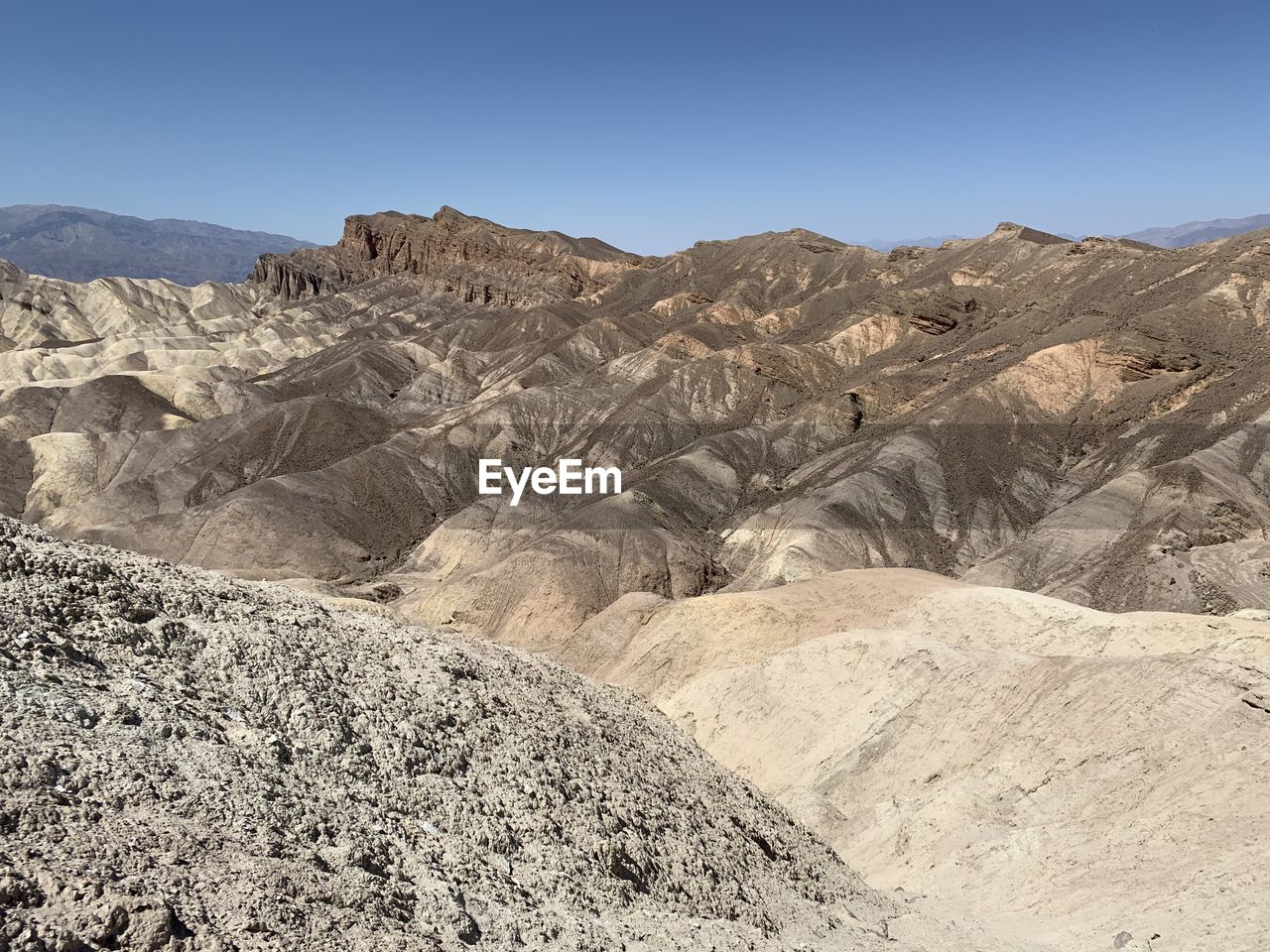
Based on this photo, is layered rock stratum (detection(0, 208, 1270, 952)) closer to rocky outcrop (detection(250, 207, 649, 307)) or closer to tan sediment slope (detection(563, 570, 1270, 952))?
tan sediment slope (detection(563, 570, 1270, 952))

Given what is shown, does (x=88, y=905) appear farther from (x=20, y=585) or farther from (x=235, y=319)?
(x=235, y=319)

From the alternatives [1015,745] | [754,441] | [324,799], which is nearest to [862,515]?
[754,441]

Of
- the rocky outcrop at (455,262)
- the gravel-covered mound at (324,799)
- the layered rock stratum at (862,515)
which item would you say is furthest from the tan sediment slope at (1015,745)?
the rocky outcrop at (455,262)

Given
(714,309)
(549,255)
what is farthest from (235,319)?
(714,309)

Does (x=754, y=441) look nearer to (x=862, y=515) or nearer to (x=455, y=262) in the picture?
(x=862, y=515)

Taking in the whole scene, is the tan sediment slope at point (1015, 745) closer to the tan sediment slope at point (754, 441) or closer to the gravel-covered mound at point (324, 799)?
the gravel-covered mound at point (324, 799)

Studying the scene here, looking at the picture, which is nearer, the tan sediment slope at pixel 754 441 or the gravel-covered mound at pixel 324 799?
the gravel-covered mound at pixel 324 799
